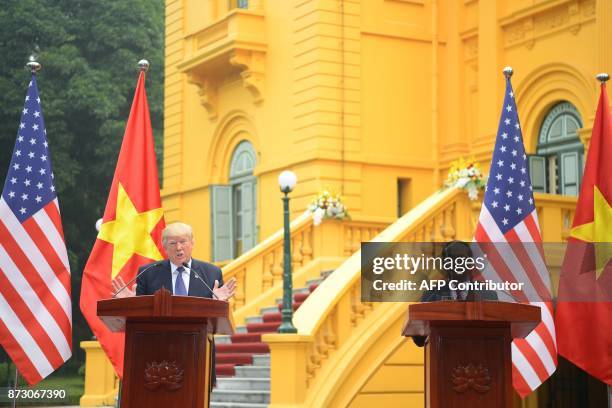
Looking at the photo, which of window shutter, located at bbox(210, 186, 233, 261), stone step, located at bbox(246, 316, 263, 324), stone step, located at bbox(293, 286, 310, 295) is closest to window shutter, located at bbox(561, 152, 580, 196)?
stone step, located at bbox(293, 286, 310, 295)

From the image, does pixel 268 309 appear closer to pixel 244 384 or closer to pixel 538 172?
pixel 244 384

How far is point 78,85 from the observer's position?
34562mm

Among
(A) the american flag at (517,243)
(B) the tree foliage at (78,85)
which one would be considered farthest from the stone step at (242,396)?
(B) the tree foliage at (78,85)

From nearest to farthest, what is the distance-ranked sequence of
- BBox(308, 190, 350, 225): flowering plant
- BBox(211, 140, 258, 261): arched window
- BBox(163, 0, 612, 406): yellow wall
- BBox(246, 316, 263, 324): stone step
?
BBox(246, 316, 263, 324): stone step → BBox(308, 190, 350, 225): flowering plant → BBox(163, 0, 612, 406): yellow wall → BBox(211, 140, 258, 261): arched window

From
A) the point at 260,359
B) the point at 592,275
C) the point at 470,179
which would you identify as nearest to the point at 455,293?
the point at 592,275

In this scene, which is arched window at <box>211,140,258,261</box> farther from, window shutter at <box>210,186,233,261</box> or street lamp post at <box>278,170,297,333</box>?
street lamp post at <box>278,170,297,333</box>

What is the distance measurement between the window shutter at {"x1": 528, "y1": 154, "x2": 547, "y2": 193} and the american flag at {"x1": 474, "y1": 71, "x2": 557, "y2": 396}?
6.96 m

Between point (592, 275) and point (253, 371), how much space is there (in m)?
6.03

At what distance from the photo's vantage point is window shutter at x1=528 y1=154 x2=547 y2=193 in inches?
816

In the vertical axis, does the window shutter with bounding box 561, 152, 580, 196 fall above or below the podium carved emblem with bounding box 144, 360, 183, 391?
above

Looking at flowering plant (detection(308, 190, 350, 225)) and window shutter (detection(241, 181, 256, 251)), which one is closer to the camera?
flowering plant (detection(308, 190, 350, 225))

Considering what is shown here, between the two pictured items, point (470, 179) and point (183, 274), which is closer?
point (183, 274)

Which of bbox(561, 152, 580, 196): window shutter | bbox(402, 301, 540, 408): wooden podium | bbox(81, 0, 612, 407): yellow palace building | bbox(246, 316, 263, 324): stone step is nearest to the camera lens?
bbox(402, 301, 540, 408): wooden podium

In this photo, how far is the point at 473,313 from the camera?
767 cm
